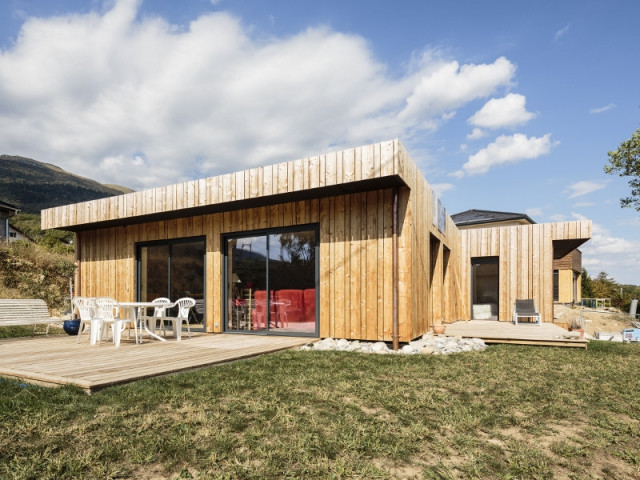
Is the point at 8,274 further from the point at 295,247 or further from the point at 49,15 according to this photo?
the point at 295,247

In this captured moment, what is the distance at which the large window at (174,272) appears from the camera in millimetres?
8227

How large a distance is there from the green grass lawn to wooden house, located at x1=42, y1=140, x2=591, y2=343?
7.19ft

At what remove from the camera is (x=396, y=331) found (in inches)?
229

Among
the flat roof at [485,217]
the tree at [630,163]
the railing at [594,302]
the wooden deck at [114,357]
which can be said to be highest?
the tree at [630,163]

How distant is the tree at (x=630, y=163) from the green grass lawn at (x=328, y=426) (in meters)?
12.9

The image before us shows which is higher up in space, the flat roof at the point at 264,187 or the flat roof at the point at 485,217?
the flat roof at the point at 485,217

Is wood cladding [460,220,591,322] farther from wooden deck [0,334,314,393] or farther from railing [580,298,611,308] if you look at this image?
railing [580,298,611,308]

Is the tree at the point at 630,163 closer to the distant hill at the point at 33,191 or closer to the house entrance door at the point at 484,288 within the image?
the house entrance door at the point at 484,288

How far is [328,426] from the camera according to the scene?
2574 mm

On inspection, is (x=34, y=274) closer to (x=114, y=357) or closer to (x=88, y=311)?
(x=88, y=311)

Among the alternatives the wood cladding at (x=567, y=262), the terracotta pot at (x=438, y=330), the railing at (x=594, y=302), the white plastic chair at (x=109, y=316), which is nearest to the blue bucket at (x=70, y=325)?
the white plastic chair at (x=109, y=316)

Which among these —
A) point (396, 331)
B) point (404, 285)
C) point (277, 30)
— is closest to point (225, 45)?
point (277, 30)

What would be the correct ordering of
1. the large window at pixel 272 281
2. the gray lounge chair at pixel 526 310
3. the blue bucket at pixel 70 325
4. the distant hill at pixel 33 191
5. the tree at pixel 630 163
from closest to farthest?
the large window at pixel 272 281 → the blue bucket at pixel 70 325 → the gray lounge chair at pixel 526 310 → the tree at pixel 630 163 → the distant hill at pixel 33 191

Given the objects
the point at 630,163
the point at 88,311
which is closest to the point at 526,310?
the point at 630,163
